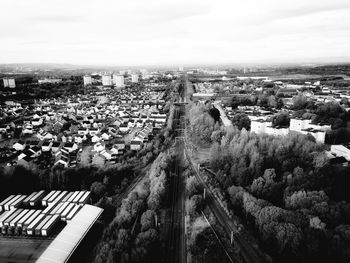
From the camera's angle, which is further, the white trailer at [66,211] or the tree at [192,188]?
the tree at [192,188]

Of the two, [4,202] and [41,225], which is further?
[4,202]

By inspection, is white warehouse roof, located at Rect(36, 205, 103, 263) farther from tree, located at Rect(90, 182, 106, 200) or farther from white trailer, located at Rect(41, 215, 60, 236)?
tree, located at Rect(90, 182, 106, 200)

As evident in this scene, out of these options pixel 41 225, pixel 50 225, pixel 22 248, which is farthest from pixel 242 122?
pixel 22 248

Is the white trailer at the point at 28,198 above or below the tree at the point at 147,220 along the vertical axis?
below

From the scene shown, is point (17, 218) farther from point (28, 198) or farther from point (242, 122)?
point (242, 122)

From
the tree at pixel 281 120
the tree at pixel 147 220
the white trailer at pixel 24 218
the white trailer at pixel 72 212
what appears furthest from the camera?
the tree at pixel 281 120

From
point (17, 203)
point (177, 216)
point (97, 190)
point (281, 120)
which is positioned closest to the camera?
point (177, 216)

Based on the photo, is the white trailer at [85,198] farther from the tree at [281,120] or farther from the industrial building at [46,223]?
the tree at [281,120]

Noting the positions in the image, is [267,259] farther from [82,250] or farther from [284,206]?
[82,250]

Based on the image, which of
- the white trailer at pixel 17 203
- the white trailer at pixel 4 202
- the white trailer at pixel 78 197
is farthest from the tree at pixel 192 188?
the white trailer at pixel 4 202

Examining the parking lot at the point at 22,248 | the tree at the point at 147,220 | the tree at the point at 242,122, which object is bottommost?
the parking lot at the point at 22,248

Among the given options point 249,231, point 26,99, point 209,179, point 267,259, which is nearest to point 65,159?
point 209,179
